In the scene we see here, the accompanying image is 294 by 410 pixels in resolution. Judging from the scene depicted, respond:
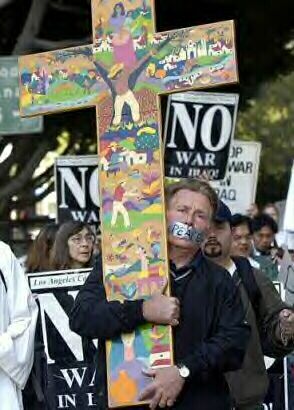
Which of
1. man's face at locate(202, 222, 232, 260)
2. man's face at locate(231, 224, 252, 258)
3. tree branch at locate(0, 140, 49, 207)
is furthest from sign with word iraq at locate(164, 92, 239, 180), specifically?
tree branch at locate(0, 140, 49, 207)

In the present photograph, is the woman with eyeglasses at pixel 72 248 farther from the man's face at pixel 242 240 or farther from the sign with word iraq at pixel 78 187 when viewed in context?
the sign with word iraq at pixel 78 187

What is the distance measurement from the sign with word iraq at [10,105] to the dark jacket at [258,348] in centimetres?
677

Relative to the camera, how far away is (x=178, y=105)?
1194 cm

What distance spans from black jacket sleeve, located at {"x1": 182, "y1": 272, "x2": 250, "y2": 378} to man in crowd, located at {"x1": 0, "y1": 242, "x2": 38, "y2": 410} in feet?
3.82

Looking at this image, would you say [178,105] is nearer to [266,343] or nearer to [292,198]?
[292,198]

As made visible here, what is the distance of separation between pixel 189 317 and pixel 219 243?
3.74ft

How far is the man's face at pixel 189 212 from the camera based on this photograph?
5430 mm

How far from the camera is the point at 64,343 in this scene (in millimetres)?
8406

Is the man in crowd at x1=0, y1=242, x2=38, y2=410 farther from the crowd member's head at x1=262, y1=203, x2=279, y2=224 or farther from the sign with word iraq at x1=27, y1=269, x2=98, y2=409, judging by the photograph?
the crowd member's head at x1=262, y1=203, x2=279, y2=224

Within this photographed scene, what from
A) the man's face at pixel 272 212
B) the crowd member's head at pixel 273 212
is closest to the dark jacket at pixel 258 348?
the crowd member's head at pixel 273 212

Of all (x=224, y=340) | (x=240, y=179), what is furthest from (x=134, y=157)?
(x=240, y=179)

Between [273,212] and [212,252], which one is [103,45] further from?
[273,212]

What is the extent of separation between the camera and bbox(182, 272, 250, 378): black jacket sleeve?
5242mm

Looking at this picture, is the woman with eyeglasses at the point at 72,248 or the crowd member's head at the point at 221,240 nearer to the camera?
the crowd member's head at the point at 221,240
